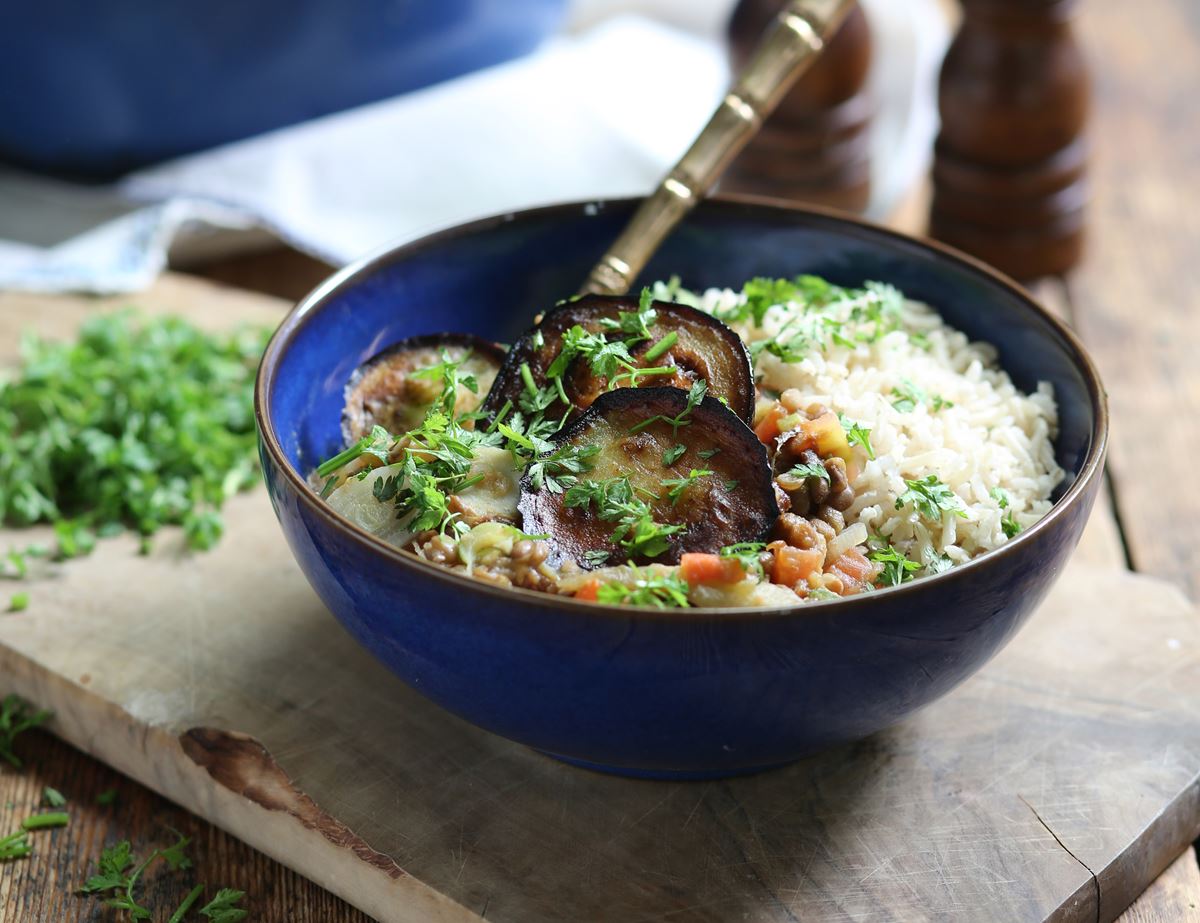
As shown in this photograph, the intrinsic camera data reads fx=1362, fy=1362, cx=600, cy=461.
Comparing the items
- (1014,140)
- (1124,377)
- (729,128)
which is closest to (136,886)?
(729,128)

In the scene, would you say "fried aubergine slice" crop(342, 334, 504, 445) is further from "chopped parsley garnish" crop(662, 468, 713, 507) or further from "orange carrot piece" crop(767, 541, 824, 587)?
"orange carrot piece" crop(767, 541, 824, 587)

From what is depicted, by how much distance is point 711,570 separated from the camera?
208cm

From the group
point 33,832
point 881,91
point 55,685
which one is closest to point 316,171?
point 881,91

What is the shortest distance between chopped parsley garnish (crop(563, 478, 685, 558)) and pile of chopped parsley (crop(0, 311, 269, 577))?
3.88 ft

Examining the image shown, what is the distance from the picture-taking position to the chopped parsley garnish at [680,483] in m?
2.26

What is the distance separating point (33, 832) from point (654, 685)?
4.27 ft

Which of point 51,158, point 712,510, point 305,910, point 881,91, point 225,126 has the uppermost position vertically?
point 712,510

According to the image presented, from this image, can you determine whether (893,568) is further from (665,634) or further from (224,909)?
(224,909)

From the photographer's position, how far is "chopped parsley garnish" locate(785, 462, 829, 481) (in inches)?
92.2

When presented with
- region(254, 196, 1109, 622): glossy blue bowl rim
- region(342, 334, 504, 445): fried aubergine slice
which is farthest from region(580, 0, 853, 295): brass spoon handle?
region(342, 334, 504, 445): fried aubergine slice

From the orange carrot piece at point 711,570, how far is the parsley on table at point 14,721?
4.75ft

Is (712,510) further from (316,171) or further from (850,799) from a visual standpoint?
(316,171)

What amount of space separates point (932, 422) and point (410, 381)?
3.36 feet

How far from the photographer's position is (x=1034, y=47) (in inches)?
167
